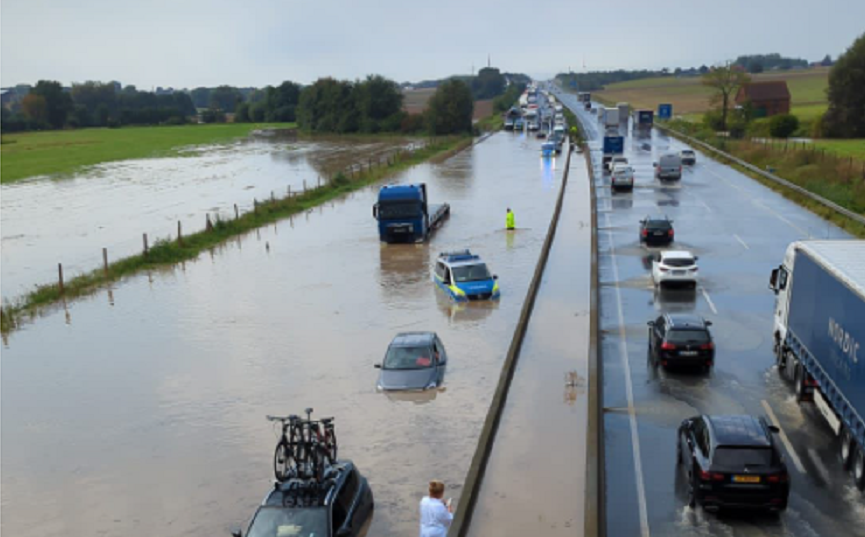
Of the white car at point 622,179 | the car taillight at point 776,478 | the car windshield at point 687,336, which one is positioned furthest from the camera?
the white car at point 622,179

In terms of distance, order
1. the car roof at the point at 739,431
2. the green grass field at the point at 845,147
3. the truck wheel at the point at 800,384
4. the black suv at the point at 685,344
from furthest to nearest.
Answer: the green grass field at the point at 845,147 → the black suv at the point at 685,344 → the truck wheel at the point at 800,384 → the car roof at the point at 739,431

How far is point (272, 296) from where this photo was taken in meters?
33.3

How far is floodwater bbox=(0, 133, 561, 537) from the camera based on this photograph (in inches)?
659

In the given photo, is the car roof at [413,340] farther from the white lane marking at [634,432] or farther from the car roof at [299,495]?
the car roof at [299,495]

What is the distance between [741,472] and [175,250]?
110 feet

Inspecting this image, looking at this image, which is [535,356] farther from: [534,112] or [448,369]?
[534,112]

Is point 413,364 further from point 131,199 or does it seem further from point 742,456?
point 131,199

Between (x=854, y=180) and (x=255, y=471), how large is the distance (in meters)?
43.3

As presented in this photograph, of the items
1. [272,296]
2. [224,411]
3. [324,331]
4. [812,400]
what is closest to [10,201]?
[272,296]

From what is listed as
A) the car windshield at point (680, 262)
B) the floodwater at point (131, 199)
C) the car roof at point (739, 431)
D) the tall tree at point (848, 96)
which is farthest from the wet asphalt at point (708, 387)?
the tall tree at point (848, 96)

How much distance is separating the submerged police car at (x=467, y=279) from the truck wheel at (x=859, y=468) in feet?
52.8

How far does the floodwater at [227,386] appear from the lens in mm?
16734

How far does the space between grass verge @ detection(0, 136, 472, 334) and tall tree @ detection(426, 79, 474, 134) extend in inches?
2080

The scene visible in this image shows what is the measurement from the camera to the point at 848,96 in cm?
9706
